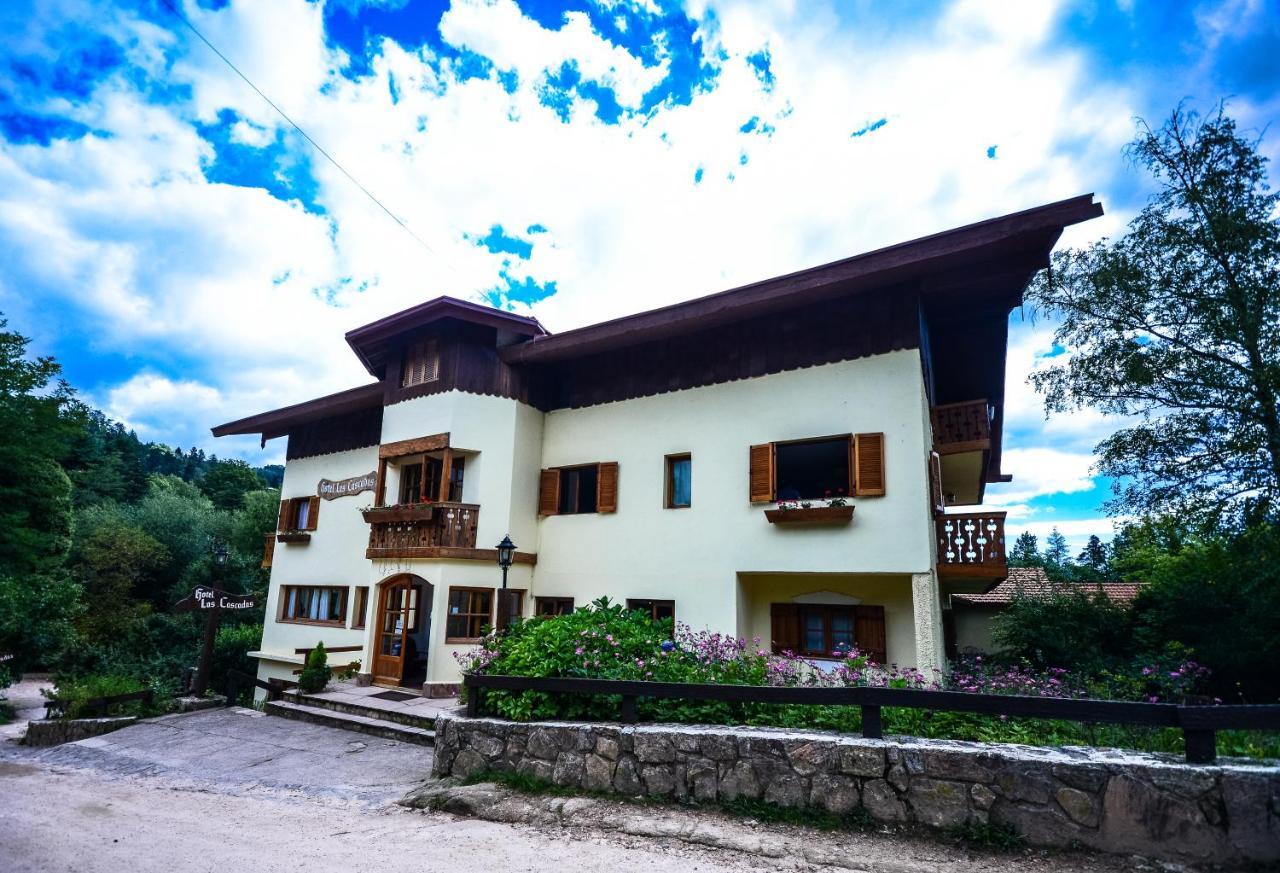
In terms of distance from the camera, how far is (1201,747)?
4102mm

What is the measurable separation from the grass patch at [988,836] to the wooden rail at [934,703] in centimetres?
73

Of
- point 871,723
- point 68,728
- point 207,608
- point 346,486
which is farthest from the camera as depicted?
point 346,486

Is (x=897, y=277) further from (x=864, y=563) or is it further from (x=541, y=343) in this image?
(x=541, y=343)

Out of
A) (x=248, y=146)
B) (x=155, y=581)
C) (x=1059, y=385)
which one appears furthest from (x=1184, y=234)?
(x=155, y=581)

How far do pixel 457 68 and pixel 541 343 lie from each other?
492 centimetres

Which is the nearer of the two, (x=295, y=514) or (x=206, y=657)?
(x=206, y=657)

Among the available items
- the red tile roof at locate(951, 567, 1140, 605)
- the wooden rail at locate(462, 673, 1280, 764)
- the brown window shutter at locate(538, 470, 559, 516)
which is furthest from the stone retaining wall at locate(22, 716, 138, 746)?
the red tile roof at locate(951, 567, 1140, 605)

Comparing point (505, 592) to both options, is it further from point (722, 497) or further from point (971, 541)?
point (971, 541)

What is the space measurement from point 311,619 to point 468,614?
6.01 metres

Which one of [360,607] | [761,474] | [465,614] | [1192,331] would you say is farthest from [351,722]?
[1192,331]

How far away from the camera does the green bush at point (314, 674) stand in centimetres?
1141

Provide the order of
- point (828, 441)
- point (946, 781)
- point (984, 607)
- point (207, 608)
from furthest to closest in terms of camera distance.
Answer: point (984, 607) → point (207, 608) → point (828, 441) → point (946, 781)

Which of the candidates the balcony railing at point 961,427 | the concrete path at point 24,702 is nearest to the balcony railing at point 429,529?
the concrete path at point 24,702

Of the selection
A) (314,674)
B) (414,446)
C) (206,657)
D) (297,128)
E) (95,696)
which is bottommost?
(95,696)
